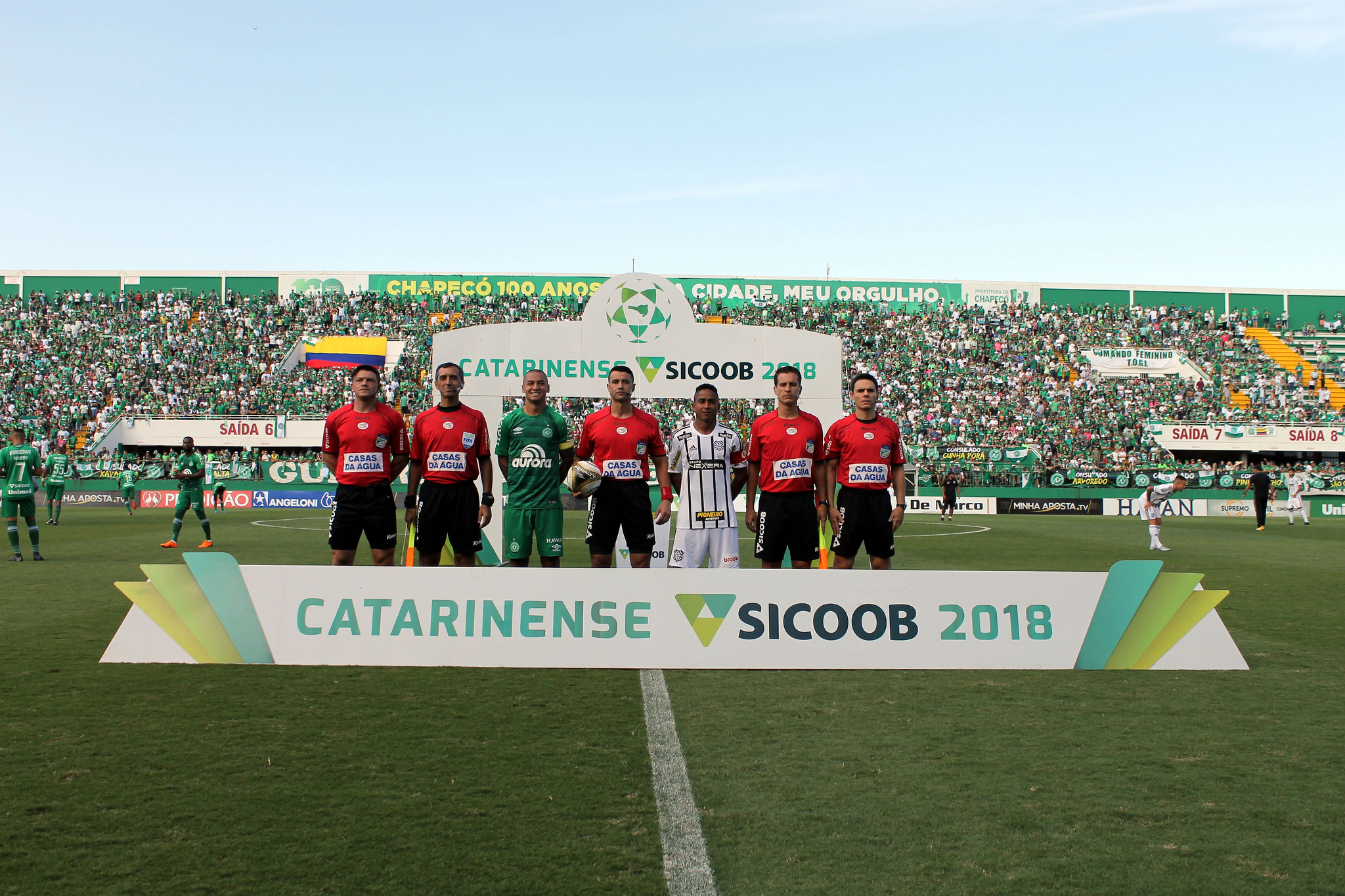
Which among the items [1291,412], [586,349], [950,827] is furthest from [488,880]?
[1291,412]

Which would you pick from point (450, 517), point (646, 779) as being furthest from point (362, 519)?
point (646, 779)

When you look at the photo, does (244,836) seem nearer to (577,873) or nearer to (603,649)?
(577,873)

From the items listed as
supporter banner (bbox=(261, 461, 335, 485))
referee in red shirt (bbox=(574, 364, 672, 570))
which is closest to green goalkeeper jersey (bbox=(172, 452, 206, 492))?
referee in red shirt (bbox=(574, 364, 672, 570))

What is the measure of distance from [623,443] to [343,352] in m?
41.3

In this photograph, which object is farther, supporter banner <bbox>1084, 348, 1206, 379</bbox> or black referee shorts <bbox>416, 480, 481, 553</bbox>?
supporter banner <bbox>1084, 348, 1206, 379</bbox>

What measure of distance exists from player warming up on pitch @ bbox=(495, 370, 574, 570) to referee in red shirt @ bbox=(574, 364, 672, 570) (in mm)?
290

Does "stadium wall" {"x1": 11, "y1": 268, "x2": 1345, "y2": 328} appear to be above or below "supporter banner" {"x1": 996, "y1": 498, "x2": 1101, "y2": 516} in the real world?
above

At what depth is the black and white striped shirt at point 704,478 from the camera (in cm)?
877

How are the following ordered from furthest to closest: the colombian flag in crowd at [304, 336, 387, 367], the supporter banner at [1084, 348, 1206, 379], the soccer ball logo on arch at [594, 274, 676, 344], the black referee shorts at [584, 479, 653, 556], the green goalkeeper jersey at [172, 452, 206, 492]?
the supporter banner at [1084, 348, 1206, 379], the colombian flag in crowd at [304, 336, 387, 367], the green goalkeeper jersey at [172, 452, 206, 492], the soccer ball logo on arch at [594, 274, 676, 344], the black referee shorts at [584, 479, 653, 556]

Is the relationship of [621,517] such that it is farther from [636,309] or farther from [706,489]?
[636,309]

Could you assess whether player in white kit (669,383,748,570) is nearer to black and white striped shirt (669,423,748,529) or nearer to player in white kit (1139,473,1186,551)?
black and white striped shirt (669,423,748,529)

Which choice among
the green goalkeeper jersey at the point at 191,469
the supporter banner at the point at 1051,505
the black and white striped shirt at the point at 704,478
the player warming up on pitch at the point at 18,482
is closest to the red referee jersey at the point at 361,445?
the black and white striped shirt at the point at 704,478

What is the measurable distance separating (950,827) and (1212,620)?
3.74m

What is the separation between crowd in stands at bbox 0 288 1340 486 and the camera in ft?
136
